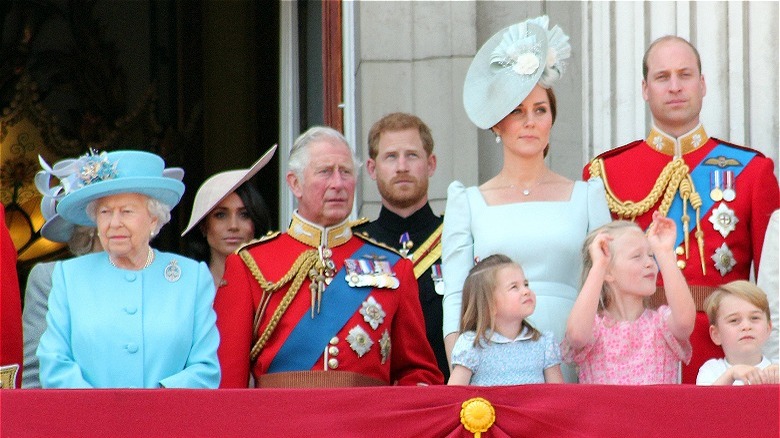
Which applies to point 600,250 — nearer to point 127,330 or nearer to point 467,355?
point 467,355

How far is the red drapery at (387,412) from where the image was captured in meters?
4.62

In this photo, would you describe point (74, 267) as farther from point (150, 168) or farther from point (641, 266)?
point (641, 266)

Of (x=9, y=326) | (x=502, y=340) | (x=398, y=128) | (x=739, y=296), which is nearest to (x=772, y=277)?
(x=739, y=296)

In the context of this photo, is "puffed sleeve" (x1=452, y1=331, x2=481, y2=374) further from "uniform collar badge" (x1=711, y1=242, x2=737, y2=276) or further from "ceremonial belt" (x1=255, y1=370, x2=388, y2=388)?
"uniform collar badge" (x1=711, y1=242, x2=737, y2=276)

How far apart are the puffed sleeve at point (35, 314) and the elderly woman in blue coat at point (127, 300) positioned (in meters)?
0.29

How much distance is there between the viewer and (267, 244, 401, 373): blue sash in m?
5.53

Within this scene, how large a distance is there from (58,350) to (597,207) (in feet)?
5.36

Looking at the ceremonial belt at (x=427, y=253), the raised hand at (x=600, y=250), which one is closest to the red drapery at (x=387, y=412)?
the raised hand at (x=600, y=250)

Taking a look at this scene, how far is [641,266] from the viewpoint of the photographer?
16.9 feet

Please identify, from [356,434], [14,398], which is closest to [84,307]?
[14,398]

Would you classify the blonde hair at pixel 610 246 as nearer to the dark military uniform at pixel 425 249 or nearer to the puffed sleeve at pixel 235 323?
the dark military uniform at pixel 425 249

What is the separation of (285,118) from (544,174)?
8.87ft

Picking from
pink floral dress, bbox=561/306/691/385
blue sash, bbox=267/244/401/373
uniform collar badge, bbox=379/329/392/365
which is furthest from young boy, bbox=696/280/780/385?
blue sash, bbox=267/244/401/373

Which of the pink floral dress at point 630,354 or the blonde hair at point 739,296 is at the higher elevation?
the blonde hair at point 739,296
